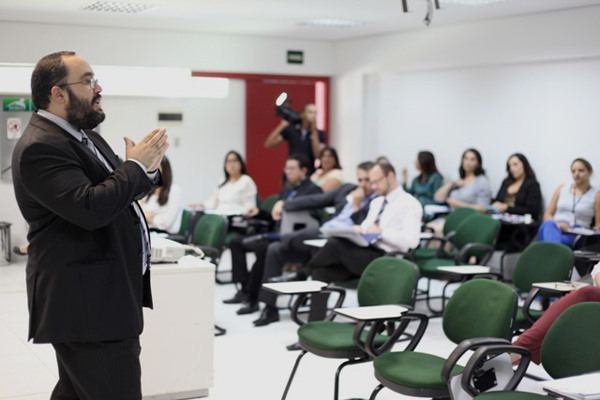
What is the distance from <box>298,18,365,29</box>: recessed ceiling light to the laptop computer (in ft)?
12.4

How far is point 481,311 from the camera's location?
3.97 metres

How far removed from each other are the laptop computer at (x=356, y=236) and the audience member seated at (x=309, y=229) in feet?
0.80

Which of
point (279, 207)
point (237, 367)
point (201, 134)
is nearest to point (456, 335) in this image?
point (237, 367)

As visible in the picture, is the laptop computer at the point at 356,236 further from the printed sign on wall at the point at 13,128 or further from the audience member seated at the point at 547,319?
the printed sign on wall at the point at 13,128

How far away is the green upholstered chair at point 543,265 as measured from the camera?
5.39 m

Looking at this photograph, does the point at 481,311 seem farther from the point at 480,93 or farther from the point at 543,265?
the point at 480,93

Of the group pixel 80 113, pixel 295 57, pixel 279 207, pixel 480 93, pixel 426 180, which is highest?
pixel 295 57

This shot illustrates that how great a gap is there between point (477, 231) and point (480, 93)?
9.21 ft

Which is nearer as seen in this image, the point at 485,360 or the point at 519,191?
the point at 485,360

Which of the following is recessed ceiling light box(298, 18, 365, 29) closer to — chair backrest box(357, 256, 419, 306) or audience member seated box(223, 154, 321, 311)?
audience member seated box(223, 154, 321, 311)

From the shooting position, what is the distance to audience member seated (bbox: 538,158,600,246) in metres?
7.68

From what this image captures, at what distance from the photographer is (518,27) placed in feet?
29.0

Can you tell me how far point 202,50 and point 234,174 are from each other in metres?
2.41

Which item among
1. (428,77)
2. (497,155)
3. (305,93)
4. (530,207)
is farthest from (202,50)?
(530,207)
